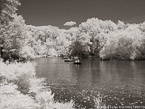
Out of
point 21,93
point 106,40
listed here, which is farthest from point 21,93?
point 106,40

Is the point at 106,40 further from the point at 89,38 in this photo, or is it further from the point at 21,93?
the point at 21,93

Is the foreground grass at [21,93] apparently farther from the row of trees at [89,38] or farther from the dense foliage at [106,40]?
the dense foliage at [106,40]

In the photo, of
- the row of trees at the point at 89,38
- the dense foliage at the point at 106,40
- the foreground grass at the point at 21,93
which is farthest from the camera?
the dense foliage at the point at 106,40

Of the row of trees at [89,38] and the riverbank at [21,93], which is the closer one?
the riverbank at [21,93]

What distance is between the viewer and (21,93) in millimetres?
15609

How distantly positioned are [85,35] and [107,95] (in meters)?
92.8

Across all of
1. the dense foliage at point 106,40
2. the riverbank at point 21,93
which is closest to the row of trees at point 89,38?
the dense foliage at point 106,40

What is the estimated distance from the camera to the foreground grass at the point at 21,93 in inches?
422

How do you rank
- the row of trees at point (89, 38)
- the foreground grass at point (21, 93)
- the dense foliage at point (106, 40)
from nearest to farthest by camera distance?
1. the foreground grass at point (21, 93)
2. the row of trees at point (89, 38)
3. the dense foliage at point (106, 40)

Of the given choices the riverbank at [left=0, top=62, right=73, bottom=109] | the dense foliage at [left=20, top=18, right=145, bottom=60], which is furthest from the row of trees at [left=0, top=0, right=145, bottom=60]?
the riverbank at [left=0, top=62, right=73, bottom=109]

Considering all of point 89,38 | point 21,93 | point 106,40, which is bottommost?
point 21,93

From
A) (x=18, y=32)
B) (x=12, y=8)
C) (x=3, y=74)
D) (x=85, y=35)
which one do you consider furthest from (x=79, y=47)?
(x=3, y=74)

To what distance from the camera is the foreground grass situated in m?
10.7

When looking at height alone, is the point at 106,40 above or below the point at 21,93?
above
